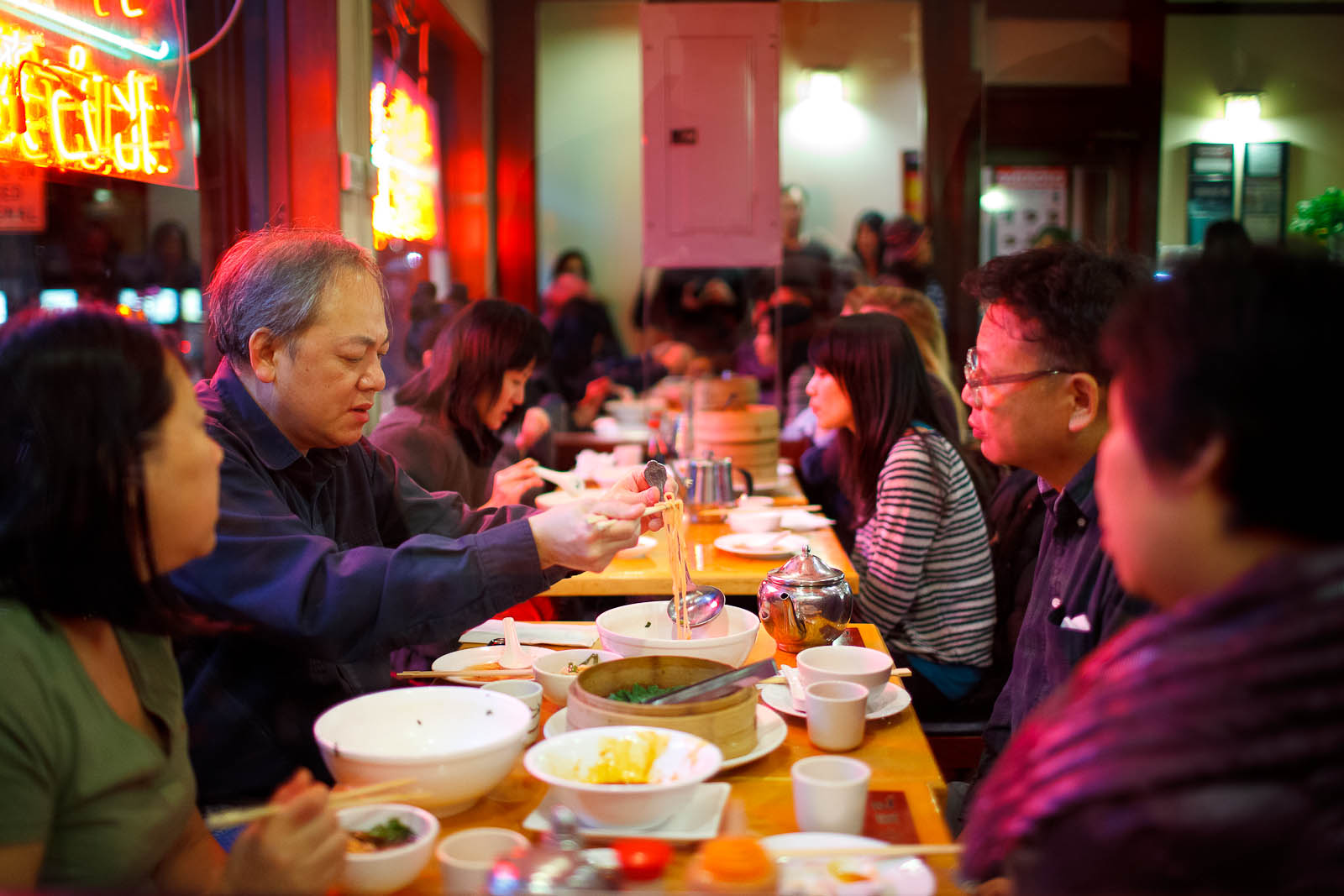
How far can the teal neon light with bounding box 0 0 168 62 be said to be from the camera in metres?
2.20

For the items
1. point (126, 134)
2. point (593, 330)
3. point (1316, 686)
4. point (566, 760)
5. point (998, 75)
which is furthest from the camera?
point (593, 330)

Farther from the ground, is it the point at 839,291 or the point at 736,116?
the point at 736,116

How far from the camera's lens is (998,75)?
21.5 feet

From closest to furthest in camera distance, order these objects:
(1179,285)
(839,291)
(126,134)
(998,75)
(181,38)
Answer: (1179,285)
(126,134)
(181,38)
(998,75)
(839,291)

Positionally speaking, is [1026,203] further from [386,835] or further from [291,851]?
[291,851]

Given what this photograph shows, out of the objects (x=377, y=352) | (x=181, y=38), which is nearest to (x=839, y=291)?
(x=181, y=38)

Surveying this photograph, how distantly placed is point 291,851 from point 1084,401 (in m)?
1.41

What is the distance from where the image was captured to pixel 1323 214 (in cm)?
519

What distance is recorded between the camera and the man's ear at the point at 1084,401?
1.84 m

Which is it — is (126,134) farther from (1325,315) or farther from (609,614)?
(1325,315)

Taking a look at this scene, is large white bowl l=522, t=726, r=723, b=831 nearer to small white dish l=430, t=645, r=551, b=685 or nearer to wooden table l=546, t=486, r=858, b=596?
small white dish l=430, t=645, r=551, b=685

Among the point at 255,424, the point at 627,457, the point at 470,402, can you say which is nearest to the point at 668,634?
the point at 255,424

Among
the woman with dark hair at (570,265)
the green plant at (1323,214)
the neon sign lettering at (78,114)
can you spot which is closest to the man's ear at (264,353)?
the neon sign lettering at (78,114)

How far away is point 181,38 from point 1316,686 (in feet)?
10.0
